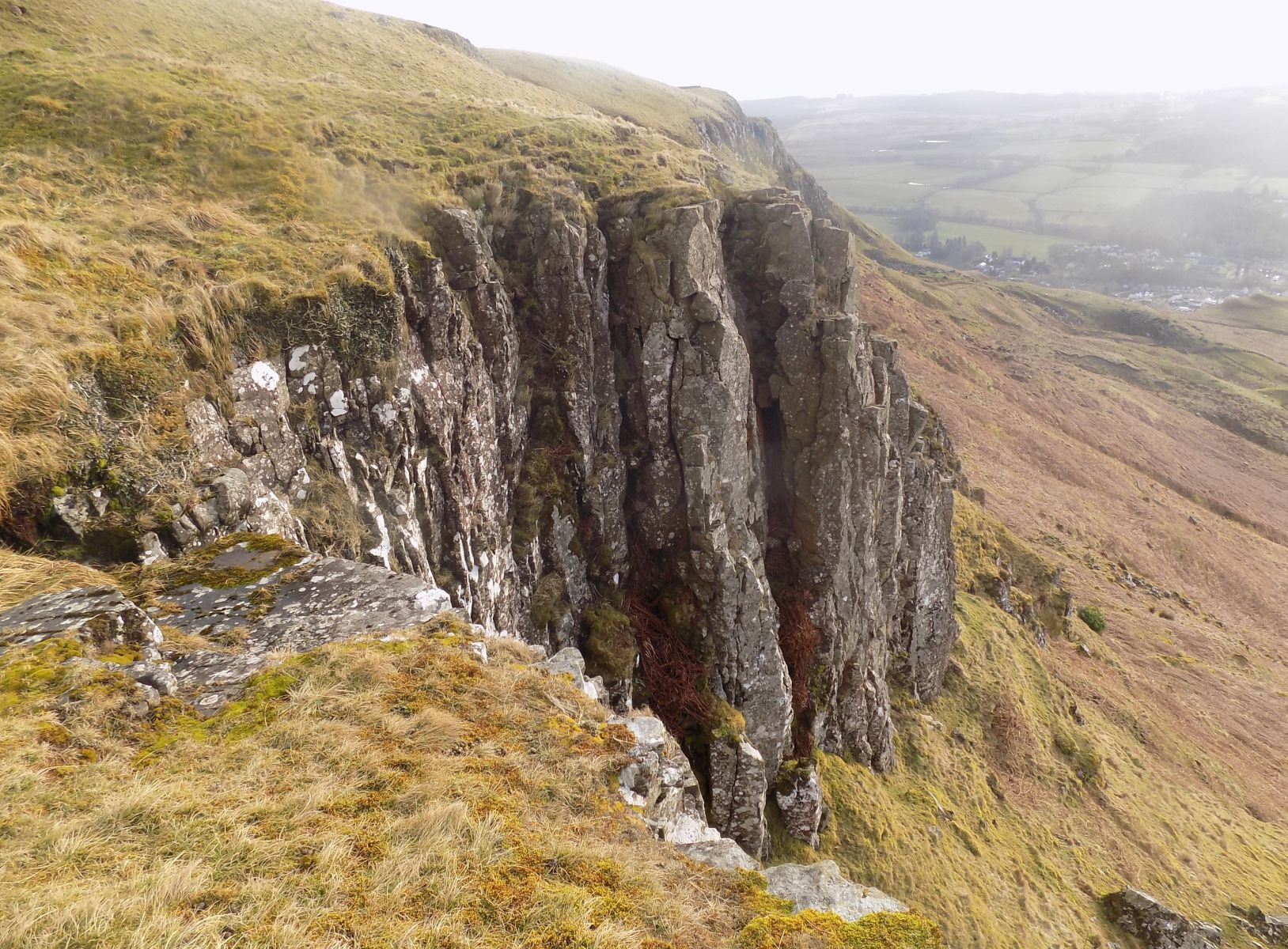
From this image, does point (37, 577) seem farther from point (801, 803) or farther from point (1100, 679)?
point (1100, 679)

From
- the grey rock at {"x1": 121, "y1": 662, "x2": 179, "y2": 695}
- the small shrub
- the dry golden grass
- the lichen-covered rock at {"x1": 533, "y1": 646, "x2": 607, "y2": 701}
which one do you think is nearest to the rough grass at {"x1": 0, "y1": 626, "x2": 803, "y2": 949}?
the grey rock at {"x1": 121, "y1": 662, "x2": 179, "y2": 695}

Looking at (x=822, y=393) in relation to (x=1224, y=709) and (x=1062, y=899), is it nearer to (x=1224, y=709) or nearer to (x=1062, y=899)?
(x=1062, y=899)

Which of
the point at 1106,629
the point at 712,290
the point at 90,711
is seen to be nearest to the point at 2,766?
the point at 90,711

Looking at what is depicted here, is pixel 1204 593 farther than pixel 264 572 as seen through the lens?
Yes

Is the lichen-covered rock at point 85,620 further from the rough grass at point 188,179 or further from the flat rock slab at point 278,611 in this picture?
the rough grass at point 188,179

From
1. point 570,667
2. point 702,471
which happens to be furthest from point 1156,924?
point 570,667

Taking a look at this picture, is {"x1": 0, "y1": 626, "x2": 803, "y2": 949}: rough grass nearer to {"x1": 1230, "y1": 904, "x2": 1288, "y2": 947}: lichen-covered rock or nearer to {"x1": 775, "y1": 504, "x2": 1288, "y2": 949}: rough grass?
{"x1": 775, "y1": 504, "x2": 1288, "y2": 949}: rough grass

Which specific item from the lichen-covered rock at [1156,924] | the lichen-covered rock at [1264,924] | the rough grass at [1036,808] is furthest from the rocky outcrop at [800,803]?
the lichen-covered rock at [1264,924]
